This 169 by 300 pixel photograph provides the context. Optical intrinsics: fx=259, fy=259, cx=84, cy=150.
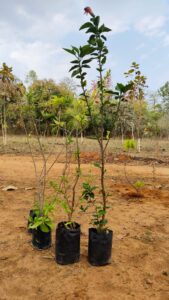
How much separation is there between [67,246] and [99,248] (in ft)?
0.83

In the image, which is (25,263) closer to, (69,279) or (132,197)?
(69,279)

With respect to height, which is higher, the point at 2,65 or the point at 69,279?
the point at 2,65

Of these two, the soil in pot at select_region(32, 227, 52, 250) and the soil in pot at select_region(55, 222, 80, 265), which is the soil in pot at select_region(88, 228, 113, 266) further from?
the soil in pot at select_region(32, 227, 52, 250)

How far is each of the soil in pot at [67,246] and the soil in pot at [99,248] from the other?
120mm

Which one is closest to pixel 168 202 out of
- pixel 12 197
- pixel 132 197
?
pixel 132 197

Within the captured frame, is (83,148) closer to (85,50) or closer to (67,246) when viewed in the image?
(67,246)

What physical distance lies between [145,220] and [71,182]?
7.13 ft

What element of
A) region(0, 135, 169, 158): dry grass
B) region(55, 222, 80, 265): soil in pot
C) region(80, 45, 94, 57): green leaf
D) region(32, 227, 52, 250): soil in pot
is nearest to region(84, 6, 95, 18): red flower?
region(80, 45, 94, 57): green leaf

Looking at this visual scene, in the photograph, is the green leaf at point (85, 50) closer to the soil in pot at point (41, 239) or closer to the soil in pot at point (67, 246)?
the soil in pot at point (67, 246)

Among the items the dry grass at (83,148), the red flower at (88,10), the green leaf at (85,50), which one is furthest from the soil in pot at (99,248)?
the dry grass at (83,148)

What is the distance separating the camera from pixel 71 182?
503cm

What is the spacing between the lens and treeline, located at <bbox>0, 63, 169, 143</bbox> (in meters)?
2.28

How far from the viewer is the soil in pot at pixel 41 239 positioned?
2.21 meters

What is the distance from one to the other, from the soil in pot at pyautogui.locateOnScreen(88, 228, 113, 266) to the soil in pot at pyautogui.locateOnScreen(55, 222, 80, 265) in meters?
0.12
